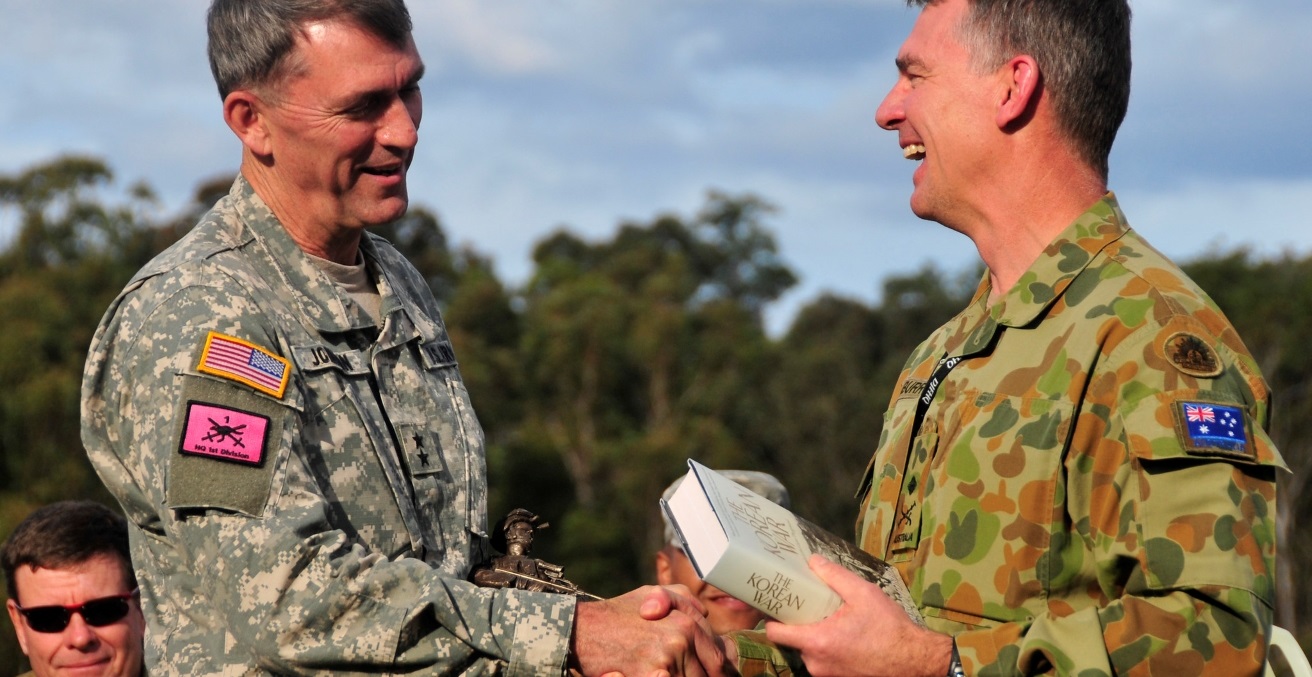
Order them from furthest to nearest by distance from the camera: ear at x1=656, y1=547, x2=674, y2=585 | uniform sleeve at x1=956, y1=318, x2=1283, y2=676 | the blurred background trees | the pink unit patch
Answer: the blurred background trees
ear at x1=656, y1=547, x2=674, y2=585
the pink unit patch
uniform sleeve at x1=956, y1=318, x2=1283, y2=676

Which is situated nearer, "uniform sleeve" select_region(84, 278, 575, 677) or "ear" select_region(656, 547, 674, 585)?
"uniform sleeve" select_region(84, 278, 575, 677)

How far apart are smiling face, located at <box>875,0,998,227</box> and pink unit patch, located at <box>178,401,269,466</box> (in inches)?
84.6

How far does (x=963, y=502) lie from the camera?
4.40 m

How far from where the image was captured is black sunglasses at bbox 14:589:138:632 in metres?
6.22

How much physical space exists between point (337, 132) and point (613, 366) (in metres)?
51.4

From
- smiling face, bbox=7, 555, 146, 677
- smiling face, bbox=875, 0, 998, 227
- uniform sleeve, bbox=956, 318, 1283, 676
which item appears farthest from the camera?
smiling face, bbox=7, 555, 146, 677

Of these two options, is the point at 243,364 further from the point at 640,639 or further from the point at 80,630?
the point at 80,630

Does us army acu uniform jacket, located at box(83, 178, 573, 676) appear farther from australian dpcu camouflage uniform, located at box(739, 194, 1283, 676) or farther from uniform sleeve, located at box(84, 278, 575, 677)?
australian dpcu camouflage uniform, located at box(739, 194, 1283, 676)

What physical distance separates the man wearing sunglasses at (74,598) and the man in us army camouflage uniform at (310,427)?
1.68 m

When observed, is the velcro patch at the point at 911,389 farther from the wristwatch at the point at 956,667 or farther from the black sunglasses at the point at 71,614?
the black sunglasses at the point at 71,614

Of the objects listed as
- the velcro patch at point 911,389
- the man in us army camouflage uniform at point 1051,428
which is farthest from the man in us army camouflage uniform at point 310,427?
the velcro patch at point 911,389

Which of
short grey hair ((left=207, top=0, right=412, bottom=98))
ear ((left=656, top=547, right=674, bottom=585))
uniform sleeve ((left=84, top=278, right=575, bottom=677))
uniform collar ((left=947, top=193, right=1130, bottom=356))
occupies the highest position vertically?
short grey hair ((left=207, top=0, right=412, bottom=98))

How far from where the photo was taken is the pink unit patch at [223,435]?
4289 millimetres

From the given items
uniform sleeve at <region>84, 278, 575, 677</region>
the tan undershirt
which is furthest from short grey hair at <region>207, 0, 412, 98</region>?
uniform sleeve at <region>84, 278, 575, 677</region>
